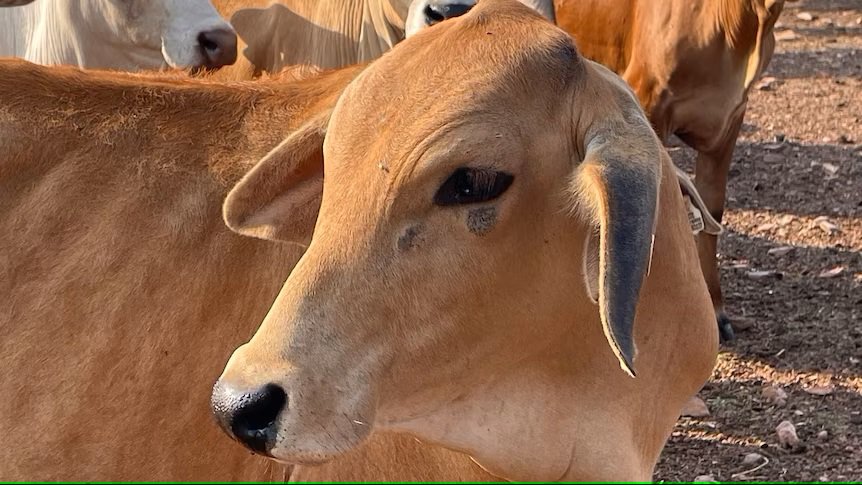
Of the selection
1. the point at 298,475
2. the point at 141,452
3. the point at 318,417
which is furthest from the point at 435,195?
the point at 141,452

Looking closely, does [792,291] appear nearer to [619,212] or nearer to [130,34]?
[130,34]

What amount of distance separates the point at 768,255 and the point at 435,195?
498cm

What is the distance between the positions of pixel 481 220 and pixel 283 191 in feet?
2.00

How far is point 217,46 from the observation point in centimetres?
525

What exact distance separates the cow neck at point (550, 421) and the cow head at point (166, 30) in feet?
9.65

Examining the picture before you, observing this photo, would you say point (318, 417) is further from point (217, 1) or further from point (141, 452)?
point (217, 1)

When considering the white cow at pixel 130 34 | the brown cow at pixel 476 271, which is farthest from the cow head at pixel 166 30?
the brown cow at pixel 476 271

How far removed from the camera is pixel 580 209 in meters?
2.37

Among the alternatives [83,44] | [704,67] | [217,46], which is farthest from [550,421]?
[704,67]

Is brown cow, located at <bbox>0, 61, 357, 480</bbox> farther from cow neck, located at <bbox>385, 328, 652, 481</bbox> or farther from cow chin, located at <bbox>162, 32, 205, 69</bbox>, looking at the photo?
cow chin, located at <bbox>162, 32, 205, 69</bbox>

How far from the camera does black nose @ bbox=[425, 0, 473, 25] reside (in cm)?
489

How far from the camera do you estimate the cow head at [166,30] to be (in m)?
5.23

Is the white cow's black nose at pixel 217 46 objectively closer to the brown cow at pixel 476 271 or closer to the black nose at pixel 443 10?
the black nose at pixel 443 10

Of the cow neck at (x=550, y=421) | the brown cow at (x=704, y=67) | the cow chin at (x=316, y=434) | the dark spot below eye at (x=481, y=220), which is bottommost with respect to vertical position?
the brown cow at (x=704, y=67)
